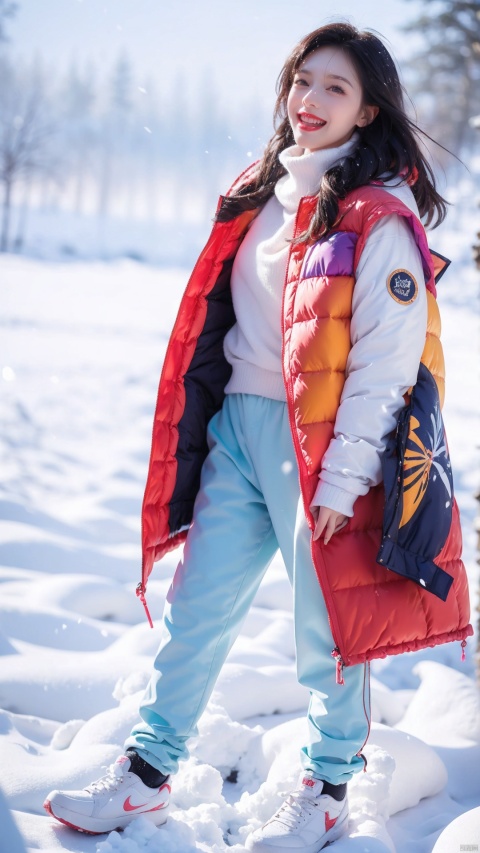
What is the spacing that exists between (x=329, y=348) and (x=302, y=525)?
384 mm

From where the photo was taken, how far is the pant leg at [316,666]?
1.65m

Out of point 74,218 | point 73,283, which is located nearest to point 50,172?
point 74,218

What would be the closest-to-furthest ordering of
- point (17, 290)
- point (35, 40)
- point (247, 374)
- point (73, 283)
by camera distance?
point (247, 374) < point (17, 290) < point (73, 283) < point (35, 40)

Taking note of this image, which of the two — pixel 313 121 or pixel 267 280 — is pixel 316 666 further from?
pixel 313 121

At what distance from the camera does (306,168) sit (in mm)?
1757

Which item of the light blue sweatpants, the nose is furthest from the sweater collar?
the light blue sweatpants

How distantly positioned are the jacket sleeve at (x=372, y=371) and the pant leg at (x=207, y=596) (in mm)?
282

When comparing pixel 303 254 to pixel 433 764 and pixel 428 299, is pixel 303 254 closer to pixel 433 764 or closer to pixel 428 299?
pixel 428 299

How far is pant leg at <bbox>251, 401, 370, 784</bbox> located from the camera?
5.41 ft

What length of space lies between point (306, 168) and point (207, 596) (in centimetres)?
101

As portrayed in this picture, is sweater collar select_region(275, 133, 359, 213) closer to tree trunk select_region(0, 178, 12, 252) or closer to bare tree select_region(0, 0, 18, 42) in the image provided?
bare tree select_region(0, 0, 18, 42)

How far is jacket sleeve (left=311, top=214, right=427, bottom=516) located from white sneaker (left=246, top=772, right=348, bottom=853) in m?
0.65

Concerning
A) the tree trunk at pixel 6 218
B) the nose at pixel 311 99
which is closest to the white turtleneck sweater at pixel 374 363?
the nose at pixel 311 99

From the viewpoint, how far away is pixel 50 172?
74.8 feet
